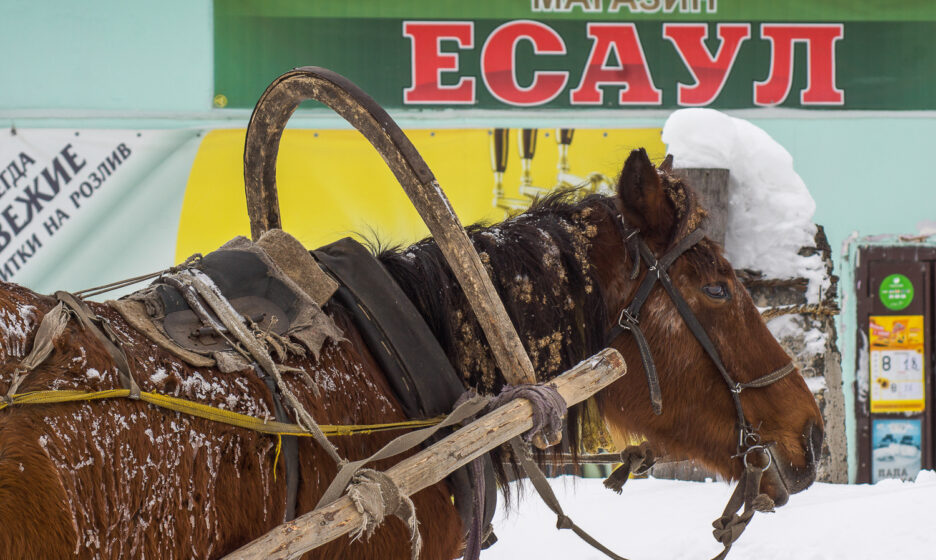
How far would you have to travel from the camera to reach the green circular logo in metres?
5.24

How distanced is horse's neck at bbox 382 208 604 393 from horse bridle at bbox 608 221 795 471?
93mm

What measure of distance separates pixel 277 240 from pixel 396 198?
3.15 m

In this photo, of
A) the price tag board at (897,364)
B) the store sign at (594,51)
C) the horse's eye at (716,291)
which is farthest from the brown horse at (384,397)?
the price tag board at (897,364)

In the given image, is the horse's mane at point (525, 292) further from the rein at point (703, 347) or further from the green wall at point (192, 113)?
the green wall at point (192, 113)

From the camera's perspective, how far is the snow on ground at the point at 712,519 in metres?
3.34

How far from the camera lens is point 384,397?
1.65 metres

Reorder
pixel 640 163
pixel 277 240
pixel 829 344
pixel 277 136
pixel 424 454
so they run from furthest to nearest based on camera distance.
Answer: pixel 829 344 → pixel 277 136 → pixel 640 163 → pixel 277 240 → pixel 424 454

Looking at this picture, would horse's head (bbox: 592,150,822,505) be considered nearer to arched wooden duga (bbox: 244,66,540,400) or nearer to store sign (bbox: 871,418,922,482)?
arched wooden duga (bbox: 244,66,540,400)

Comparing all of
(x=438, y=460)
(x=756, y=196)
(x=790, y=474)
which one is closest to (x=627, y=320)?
(x=790, y=474)

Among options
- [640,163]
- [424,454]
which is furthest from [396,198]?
[424,454]

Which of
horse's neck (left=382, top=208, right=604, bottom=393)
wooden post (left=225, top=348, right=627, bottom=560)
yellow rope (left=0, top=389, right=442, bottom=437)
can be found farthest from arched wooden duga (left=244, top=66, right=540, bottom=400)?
yellow rope (left=0, top=389, right=442, bottom=437)

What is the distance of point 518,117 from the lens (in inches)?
200

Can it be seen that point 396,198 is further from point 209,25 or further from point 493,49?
point 209,25

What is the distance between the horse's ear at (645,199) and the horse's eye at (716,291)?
0.55ft
